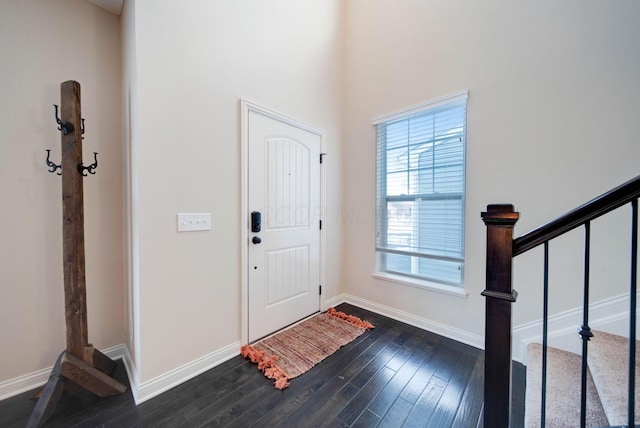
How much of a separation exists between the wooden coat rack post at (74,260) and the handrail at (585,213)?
2398 mm

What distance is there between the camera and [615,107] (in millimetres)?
1599

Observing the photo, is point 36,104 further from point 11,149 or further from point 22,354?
point 22,354

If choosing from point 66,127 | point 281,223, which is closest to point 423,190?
point 281,223

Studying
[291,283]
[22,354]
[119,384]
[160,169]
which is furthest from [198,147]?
[22,354]

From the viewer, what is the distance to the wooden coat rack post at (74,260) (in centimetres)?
146

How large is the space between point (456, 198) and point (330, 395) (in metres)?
1.94

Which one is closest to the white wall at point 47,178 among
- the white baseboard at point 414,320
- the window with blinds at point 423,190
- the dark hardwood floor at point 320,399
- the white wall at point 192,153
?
the dark hardwood floor at point 320,399

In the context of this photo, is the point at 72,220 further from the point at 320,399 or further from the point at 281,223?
the point at 320,399

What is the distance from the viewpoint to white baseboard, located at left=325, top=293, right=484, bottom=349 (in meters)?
2.13

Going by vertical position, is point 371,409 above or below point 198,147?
below

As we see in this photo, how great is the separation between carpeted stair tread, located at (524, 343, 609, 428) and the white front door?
186 centimetres

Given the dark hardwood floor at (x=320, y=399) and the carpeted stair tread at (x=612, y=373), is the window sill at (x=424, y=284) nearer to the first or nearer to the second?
the dark hardwood floor at (x=320, y=399)

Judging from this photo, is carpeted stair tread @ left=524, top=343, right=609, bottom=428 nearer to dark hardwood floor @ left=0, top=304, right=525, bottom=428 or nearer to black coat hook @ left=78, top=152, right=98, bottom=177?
dark hardwood floor @ left=0, top=304, right=525, bottom=428

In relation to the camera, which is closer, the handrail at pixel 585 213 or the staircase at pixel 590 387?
the handrail at pixel 585 213
